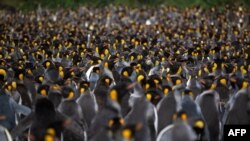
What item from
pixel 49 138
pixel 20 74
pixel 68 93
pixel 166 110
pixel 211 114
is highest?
pixel 20 74

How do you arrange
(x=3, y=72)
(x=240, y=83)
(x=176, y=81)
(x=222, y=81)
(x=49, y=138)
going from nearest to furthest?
(x=49, y=138) < (x=240, y=83) < (x=222, y=81) < (x=176, y=81) < (x=3, y=72)

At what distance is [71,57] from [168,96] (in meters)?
5.32

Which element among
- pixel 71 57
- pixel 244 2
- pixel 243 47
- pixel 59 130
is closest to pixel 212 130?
pixel 59 130

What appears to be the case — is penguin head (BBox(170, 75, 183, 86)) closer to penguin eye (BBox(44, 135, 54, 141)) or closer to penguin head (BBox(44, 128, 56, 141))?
penguin head (BBox(44, 128, 56, 141))

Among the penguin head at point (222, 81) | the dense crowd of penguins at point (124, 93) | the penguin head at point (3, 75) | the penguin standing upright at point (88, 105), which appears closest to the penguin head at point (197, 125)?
the dense crowd of penguins at point (124, 93)


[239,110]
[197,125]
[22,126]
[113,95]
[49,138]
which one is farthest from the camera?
[239,110]

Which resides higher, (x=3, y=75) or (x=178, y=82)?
(x=3, y=75)

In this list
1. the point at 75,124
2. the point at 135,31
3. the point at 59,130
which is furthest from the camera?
the point at 135,31

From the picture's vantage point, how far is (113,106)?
15.8 ft

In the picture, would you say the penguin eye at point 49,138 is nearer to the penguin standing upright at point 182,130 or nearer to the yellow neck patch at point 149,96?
the penguin standing upright at point 182,130

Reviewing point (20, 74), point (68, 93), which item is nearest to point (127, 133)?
→ point (68, 93)

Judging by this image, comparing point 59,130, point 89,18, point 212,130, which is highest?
point 89,18

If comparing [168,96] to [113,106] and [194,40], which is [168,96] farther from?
[194,40]

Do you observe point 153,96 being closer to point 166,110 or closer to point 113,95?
point 166,110
